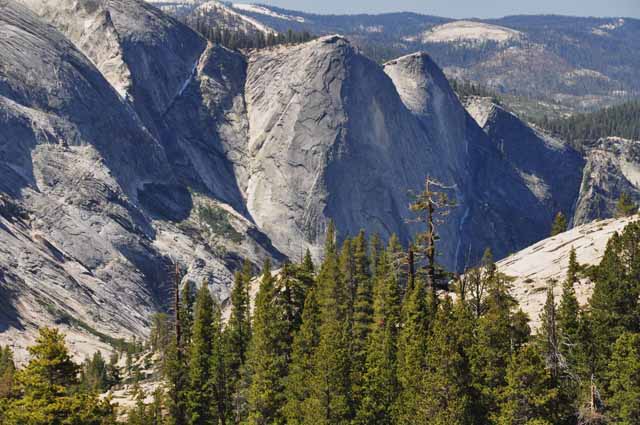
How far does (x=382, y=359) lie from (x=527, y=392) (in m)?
13.9

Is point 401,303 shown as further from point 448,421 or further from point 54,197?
point 54,197

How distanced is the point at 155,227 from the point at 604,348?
125 metres

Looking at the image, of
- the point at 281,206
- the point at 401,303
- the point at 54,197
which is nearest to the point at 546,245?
the point at 401,303

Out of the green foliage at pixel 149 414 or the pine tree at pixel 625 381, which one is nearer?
the pine tree at pixel 625 381

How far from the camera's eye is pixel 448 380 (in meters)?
48.0

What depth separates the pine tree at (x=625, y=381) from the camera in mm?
45188

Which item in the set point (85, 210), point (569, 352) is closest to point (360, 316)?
point (569, 352)

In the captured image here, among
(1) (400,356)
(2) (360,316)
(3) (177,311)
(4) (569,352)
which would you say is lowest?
(1) (400,356)

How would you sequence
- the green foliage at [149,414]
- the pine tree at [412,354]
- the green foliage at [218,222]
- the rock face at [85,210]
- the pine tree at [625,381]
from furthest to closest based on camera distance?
the green foliage at [218,222], the rock face at [85,210], the green foliage at [149,414], the pine tree at [412,354], the pine tree at [625,381]

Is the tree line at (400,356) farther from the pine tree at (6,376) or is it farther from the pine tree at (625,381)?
the pine tree at (6,376)

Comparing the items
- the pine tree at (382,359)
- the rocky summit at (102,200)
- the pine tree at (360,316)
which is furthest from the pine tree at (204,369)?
the rocky summit at (102,200)

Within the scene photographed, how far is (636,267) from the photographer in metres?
55.2

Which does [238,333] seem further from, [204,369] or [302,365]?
[302,365]

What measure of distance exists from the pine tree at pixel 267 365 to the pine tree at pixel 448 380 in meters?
16.1
